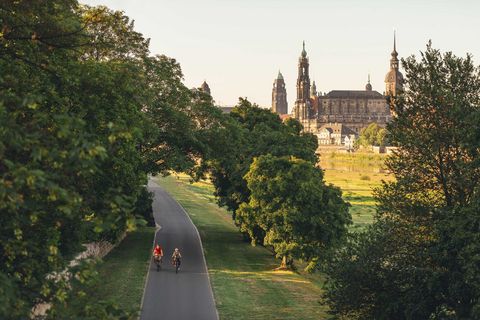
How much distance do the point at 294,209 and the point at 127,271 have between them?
418 inches

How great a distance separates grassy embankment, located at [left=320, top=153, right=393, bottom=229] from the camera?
100 metres

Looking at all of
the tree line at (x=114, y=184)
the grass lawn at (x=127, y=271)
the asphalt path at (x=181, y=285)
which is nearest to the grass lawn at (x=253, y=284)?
the asphalt path at (x=181, y=285)

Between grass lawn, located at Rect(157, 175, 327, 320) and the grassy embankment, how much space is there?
36981mm

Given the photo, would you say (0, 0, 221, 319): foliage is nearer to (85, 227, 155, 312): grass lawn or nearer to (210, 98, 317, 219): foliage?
(85, 227, 155, 312): grass lawn

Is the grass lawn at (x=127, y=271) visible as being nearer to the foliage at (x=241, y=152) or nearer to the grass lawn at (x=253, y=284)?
the grass lawn at (x=253, y=284)

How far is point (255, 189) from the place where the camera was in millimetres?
42344

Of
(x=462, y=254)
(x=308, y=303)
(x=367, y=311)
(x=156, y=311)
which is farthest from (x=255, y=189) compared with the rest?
(x=462, y=254)

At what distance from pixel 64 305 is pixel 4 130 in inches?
123

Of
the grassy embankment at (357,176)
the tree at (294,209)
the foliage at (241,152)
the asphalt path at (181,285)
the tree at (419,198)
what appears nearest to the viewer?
the tree at (419,198)

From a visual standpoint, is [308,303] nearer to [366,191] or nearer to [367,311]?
[367,311]

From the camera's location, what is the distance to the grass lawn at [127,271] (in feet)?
96.4

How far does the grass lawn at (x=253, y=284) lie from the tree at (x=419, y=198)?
2.12 m

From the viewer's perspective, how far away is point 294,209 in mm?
40000

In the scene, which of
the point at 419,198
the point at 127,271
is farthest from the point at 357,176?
the point at 419,198
